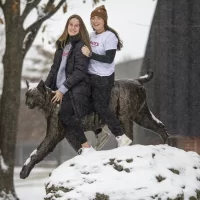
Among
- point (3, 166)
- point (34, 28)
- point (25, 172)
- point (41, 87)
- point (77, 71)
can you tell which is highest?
point (77, 71)

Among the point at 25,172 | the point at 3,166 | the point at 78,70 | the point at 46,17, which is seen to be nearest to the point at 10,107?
the point at 3,166

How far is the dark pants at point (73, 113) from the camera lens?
4625mm

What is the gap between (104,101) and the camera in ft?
15.3

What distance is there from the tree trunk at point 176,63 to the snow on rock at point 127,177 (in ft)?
17.5

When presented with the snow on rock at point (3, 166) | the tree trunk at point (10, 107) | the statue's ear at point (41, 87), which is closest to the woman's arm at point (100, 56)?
the statue's ear at point (41, 87)

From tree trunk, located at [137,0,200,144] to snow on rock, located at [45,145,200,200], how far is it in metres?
5.32

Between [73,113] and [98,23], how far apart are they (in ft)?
2.84

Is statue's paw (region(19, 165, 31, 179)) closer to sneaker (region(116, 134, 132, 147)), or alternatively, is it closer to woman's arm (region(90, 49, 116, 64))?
sneaker (region(116, 134, 132, 147))

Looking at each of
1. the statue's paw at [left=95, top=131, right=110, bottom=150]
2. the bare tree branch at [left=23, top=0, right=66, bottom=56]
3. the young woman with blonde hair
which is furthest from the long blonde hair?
the bare tree branch at [left=23, top=0, right=66, bottom=56]

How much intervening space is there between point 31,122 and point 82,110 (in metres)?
17.2

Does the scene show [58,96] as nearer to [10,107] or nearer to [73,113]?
[73,113]

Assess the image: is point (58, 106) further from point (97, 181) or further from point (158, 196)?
point (158, 196)

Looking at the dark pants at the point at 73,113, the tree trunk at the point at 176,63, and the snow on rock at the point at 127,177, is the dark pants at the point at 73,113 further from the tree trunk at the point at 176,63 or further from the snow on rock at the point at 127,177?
the tree trunk at the point at 176,63

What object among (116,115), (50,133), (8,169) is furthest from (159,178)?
(8,169)
